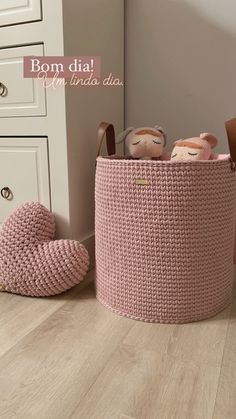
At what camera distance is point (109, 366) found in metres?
0.58

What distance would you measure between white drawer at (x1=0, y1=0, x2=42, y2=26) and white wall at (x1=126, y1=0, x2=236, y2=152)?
35 cm

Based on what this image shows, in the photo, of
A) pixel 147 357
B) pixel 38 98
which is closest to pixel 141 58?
pixel 38 98

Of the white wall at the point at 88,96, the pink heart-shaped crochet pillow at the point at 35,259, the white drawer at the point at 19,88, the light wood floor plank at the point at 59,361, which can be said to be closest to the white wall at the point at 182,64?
the white wall at the point at 88,96

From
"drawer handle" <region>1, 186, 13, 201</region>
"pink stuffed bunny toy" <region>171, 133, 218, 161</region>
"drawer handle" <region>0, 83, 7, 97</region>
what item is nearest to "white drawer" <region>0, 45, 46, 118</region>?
"drawer handle" <region>0, 83, 7, 97</region>

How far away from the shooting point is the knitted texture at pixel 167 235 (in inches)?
26.8

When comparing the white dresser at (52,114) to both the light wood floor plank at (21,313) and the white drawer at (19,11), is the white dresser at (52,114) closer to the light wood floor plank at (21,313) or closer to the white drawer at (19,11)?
the white drawer at (19,11)

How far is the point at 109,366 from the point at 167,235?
0.26 meters

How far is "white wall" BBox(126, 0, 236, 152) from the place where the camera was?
98cm

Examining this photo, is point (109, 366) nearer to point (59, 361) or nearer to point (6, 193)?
point (59, 361)

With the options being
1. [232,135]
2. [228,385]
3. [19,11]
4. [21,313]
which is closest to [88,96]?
[19,11]

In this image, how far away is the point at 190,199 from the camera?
680 millimetres

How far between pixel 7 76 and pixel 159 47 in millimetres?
453

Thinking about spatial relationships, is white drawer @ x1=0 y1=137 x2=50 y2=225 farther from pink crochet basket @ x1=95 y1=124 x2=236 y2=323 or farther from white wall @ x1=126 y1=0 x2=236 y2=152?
white wall @ x1=126 y1=0 x2=236 y2=152

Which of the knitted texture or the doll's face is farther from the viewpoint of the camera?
the doll's face
